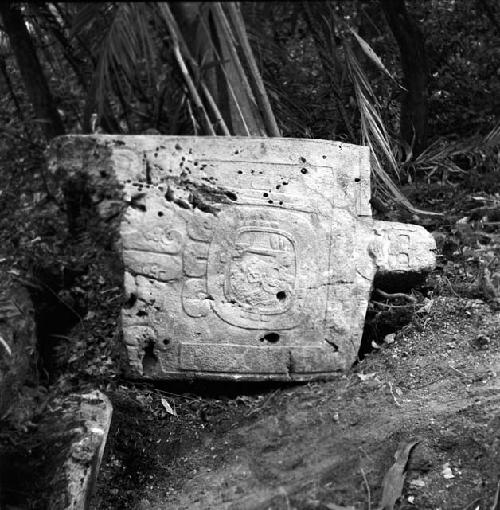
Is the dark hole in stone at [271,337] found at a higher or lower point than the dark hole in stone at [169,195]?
lower

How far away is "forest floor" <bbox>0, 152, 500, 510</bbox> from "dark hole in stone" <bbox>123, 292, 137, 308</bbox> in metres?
0.31

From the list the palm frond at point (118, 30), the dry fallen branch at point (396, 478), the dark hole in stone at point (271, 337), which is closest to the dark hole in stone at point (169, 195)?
the palm frond at point (118, 30)

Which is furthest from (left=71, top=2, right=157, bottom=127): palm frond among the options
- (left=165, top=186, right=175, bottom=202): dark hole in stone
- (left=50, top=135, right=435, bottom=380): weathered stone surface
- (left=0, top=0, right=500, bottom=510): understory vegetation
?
(left=165, top=186, right=175, bottom=202): dark hole in stone

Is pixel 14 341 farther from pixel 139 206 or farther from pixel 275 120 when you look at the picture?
pixel 275 120

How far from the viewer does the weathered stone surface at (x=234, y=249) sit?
3.45 m

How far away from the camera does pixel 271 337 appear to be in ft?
11.6

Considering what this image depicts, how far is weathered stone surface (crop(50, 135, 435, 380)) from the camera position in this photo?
11.3ft

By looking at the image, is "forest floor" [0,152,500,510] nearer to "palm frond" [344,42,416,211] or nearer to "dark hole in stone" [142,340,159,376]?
"dark hole in stone" [142,340,159,376]

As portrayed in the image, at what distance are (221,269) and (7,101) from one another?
2834 mm

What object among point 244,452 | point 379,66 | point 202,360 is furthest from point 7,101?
point 244,452

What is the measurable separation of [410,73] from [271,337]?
6.33 feet

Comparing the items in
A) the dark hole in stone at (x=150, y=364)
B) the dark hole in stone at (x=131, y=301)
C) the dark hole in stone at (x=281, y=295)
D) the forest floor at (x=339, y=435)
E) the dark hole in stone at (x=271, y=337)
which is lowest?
the forest floor at (x=339, y=435)

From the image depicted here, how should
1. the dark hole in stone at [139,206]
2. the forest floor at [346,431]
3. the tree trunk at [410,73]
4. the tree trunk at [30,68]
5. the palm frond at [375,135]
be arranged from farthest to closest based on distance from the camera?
the tree trunk at [30,68] → the tree trunk at [410,73] → the palm frond at [375,135] → the dark hole in stone at [139,206] → the forest floor at [346,431]

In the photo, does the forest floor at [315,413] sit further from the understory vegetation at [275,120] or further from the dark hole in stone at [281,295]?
the dark hole in stone at [281,295]
